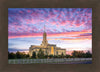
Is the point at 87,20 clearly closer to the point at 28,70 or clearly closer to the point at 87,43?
the point at 87,43

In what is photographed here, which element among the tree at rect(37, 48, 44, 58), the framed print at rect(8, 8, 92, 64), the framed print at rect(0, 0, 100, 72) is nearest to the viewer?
the framed print at rect(0, 0, 100, 72)

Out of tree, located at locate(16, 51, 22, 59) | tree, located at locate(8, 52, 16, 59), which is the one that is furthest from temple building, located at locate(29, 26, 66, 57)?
tree, located at locate(8, 52, 16, 59)

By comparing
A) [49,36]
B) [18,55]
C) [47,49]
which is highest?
[49,36]

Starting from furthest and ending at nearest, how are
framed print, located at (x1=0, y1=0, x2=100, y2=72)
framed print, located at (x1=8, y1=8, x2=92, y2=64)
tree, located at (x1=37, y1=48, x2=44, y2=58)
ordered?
tree, located at (x1=37, y1=48, x2=44, y2=58), framed print, located at (x1=8, y1=8, x2=92, y2=64), framed print, located at (x1=0, y1=0, x2=100, y2=72)

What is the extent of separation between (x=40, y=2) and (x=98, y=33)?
2.87 metres

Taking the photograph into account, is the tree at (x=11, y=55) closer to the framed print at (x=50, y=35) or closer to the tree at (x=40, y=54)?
the framed print at (x=50, y=35)

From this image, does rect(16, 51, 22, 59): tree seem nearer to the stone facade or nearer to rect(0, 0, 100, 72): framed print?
rect(0, 0, 100, 72): framed print

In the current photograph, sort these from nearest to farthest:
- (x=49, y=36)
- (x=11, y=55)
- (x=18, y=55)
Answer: (x=11, y=55) → (x=18, y=55) → (x=49, y=36)

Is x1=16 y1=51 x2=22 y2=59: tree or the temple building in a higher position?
the temple building

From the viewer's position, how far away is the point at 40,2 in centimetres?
683

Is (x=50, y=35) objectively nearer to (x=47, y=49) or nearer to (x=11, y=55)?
(x=47, y=49)

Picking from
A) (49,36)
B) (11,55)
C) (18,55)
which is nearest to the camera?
(11,55)

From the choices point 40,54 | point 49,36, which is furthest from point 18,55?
point 49,36

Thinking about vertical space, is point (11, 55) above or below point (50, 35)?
below
